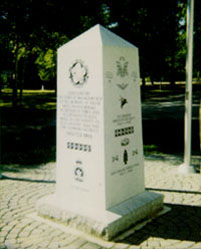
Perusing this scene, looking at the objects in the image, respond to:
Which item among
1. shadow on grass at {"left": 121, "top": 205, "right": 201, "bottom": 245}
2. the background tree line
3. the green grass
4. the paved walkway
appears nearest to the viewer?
the paved walkway

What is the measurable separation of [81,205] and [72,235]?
1.60ft

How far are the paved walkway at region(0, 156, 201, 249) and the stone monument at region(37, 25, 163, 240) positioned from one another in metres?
0.22

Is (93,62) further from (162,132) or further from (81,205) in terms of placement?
(162,132)

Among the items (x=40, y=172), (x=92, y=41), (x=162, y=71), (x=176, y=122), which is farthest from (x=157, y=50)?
(x=92, y=41)

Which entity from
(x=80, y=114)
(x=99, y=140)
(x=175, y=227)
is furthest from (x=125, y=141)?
(x=175, y=227)

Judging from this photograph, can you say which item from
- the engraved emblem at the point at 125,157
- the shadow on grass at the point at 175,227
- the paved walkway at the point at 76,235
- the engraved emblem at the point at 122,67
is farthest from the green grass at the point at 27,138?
the engraved emblem at the point at 122,67

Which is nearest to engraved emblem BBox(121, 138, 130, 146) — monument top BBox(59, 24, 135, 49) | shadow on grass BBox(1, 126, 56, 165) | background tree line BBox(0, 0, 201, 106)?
monument top BBox(59, 24, 135, 49)

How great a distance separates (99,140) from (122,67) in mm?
1126

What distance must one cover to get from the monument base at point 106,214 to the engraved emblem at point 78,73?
1870 millimetres

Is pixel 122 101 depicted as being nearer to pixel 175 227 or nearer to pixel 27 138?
pixel 175 227

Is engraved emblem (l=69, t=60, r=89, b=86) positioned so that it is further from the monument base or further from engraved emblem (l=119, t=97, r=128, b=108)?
the monument base

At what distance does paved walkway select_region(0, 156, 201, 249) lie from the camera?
4.20m

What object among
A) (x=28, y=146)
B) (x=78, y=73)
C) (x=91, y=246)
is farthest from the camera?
(x=28, y=146)

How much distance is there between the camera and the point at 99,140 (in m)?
4.43
